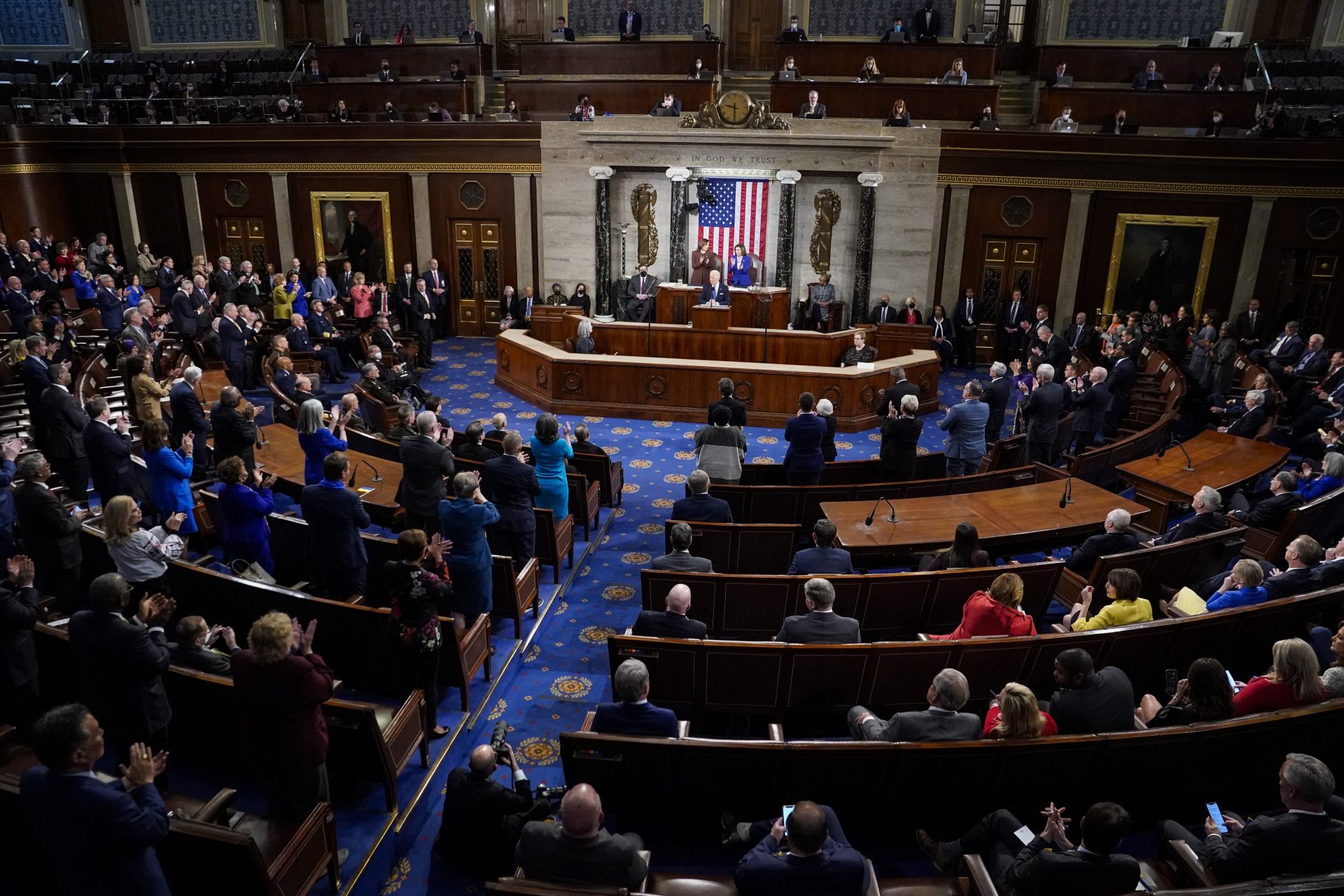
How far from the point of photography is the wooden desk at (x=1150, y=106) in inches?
588

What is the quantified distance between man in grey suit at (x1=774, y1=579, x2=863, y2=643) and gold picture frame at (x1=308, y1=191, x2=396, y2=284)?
46.9 feet

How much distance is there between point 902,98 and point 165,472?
43.6ft

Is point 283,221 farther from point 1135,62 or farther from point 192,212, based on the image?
point 1135,62

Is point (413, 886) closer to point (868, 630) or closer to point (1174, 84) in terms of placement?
point (868, 630)

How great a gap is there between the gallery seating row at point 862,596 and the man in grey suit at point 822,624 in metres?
0.63

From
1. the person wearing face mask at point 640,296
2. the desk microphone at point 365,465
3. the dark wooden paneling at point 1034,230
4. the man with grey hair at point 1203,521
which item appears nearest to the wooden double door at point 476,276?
the person wearing face mask at point 640,296

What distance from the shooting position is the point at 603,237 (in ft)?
53.9

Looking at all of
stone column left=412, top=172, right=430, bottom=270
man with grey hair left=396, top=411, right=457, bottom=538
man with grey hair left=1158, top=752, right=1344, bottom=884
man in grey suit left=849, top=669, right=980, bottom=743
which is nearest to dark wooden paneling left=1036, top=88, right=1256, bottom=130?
stone column left=412, top=172, right=430, bottom=270

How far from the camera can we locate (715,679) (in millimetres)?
5168

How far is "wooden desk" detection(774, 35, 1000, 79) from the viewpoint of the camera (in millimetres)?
15984

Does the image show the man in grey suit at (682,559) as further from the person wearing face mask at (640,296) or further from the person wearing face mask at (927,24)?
the person wearing face mask at (927,24)

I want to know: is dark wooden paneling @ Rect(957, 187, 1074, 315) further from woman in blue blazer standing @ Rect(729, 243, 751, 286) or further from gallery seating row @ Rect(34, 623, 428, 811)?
gallery seating row @ Rect(34, 623, 428, 811)

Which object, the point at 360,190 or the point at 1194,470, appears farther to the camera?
the point at 360,190

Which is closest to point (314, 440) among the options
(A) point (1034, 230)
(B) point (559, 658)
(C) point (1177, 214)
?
(B) point (559, 658)
